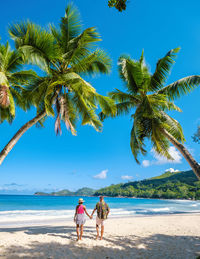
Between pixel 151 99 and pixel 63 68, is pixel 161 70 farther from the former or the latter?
pixel 63 68

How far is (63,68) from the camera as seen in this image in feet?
25.5

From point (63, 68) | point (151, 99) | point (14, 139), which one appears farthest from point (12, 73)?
point (151, 99)

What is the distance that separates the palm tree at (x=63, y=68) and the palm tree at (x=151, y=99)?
119 centimetres

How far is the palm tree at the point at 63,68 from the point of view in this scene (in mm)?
6758

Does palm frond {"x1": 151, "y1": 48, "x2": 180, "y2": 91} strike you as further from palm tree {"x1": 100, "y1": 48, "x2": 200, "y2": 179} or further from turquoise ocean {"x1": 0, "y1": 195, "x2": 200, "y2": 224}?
turquoise ocean {"x1": 0, "y1": 195, "x2": 200, "y2": 224}

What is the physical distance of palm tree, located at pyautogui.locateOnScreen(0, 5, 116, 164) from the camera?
676 cm

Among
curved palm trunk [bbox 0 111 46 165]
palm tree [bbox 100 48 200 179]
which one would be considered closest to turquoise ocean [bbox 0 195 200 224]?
curved palm trunk [bbox 0 111 46 165]

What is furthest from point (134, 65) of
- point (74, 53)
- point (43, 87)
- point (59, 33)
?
point (43, 87)

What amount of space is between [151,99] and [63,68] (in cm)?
388

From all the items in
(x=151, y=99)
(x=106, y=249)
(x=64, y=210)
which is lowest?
(x=64, y=210)

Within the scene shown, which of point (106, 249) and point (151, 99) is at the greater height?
point (151, 99)

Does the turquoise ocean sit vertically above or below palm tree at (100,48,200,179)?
below

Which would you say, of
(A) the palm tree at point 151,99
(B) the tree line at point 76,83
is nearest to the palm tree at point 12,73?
(B) the tree line at point 76,83

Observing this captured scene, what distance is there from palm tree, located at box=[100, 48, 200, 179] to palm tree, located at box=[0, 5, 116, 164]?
119cm
